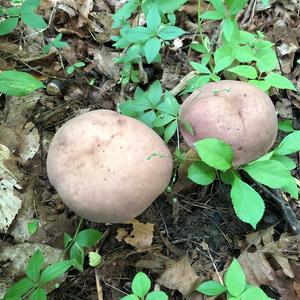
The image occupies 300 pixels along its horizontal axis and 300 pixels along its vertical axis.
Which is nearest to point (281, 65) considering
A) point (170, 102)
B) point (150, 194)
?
point (170, 102)

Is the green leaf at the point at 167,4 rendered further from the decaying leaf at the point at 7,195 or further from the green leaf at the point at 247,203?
the decaying leaf at the point at 7,195

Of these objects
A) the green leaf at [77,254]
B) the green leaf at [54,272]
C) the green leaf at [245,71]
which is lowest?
the green leaf at [77,254]

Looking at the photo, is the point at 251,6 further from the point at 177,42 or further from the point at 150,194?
the point at 150,194

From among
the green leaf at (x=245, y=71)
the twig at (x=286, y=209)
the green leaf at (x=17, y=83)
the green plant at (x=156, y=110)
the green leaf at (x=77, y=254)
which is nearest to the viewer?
the green leaf at (x=17, y=83)

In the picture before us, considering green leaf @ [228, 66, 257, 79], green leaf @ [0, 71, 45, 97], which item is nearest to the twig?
green leaf @ [228, 66, 257, 79]

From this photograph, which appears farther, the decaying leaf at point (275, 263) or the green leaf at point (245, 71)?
the green leaf at point (245, 71)

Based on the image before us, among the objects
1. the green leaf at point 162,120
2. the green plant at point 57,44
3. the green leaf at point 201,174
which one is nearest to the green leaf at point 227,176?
the green leaf at point 201,174
